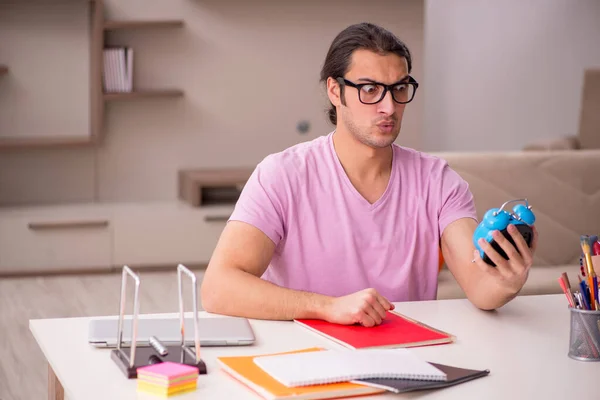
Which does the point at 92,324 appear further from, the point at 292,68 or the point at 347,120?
the point at 292,68

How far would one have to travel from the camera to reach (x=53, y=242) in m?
5.09

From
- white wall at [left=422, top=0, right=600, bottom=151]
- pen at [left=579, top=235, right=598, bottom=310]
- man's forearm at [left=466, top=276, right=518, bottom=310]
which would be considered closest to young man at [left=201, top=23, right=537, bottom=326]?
man's forearm at [left=466, top=276, right=518, bottom=310]

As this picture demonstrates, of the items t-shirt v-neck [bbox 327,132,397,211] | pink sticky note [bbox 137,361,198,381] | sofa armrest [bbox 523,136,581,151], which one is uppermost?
t-shirt v-neck [bbox 327,132,397,211]

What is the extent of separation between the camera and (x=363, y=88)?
2164 mm

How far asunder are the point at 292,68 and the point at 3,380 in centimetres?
297

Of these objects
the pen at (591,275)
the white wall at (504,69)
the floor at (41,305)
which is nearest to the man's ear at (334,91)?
the pen at (591,275)

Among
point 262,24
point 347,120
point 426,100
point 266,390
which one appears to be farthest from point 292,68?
point 266,390

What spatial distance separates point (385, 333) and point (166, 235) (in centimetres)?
362

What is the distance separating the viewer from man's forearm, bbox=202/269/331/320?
6.04 feet

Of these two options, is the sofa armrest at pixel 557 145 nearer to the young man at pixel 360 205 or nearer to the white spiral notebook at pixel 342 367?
the young man at pixel 360 205

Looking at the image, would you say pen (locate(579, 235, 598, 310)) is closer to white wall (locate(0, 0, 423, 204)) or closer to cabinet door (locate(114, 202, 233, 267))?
cabinet door (locate(114, 202, 233, 267))

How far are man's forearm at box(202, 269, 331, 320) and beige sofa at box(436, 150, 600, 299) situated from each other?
5.59 feet

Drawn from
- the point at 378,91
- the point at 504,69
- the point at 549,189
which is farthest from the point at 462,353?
the point at 504,69

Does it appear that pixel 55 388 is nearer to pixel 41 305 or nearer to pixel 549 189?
pixel 549 189
